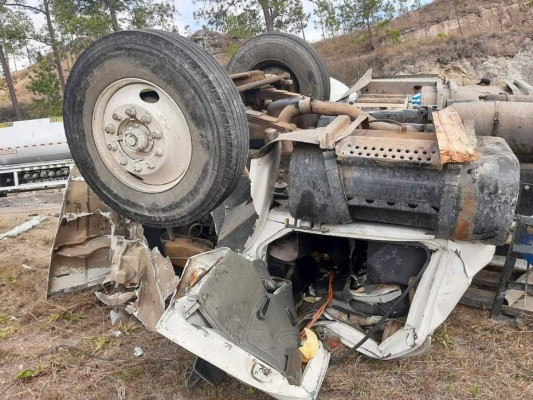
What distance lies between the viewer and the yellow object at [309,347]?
215cm

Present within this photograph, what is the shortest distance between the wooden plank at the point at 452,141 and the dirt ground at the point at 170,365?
1.10 metres

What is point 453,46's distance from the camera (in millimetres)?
14609

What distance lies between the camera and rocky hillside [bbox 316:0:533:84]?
14023mm

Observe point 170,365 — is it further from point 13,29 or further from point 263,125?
point 13,29

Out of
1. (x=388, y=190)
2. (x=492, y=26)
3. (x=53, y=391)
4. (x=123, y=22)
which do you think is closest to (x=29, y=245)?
(x=53, y=391)

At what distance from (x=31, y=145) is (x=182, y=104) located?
756 centimetres

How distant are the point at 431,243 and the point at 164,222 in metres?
1.37

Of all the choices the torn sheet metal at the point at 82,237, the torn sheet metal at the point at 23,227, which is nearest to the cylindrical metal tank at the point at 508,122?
the torn sheet metal at the point at 82,237

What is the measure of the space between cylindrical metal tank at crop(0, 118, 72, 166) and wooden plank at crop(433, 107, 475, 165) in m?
8.00

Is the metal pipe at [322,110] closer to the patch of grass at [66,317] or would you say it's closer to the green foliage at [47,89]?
the patch of grass at [66,317]

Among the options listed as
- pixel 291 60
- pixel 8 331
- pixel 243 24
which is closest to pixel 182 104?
pixel 8 331

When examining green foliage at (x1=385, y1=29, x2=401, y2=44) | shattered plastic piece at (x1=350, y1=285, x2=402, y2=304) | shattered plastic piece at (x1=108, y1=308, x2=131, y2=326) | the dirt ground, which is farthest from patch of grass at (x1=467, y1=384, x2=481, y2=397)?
green foliage at (x1=385, y1=29, x2=401, y2=44)

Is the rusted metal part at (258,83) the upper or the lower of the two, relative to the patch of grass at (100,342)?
upper

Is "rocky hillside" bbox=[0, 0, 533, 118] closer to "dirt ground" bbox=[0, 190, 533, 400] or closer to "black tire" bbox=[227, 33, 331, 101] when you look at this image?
"black tire" bbox=[227, 33, 331, 101]
